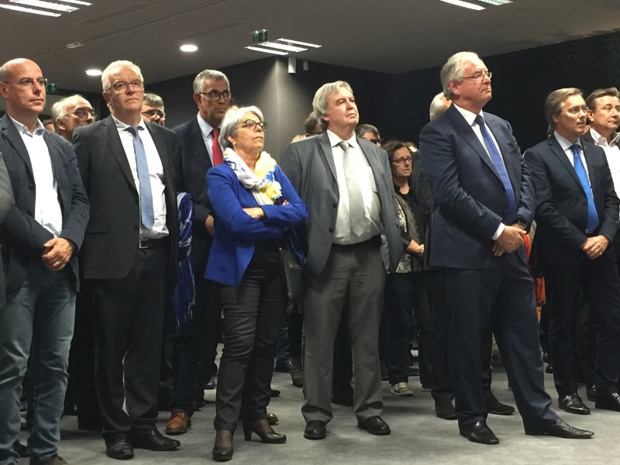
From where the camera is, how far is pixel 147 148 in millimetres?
4121

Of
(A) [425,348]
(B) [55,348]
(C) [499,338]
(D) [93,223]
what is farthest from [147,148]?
(A) [425,348]

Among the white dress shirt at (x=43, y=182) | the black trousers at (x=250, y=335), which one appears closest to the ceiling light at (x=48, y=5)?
the white dress shirt at (x=43, y=182)

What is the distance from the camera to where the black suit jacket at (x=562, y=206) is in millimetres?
4762

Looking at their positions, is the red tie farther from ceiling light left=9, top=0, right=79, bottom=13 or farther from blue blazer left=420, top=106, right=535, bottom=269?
ceiling light left=9, top=0, right=79, bottom=13

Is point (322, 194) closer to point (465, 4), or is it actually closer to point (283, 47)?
point (465, 4)

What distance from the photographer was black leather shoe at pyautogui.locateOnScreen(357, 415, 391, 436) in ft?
14.0

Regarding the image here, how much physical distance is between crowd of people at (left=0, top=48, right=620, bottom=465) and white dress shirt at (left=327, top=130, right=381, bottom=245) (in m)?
0.01

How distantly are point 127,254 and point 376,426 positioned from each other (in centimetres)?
149

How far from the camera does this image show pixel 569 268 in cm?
478

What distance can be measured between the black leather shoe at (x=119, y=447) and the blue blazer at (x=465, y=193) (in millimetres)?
1656

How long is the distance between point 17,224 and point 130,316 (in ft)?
2.51

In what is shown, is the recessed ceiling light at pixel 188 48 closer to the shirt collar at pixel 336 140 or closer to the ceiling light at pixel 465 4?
the ceiling light at pixel 465 4

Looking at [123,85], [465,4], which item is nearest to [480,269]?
[123,85]

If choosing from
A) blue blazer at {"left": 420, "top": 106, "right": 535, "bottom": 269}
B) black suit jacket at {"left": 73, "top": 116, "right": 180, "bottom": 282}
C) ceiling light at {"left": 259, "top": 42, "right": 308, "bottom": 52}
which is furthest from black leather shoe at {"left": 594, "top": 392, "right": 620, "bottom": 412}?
ceiling light at {"left": 259, "top": 42, "right": 308, "bottom": 52}
